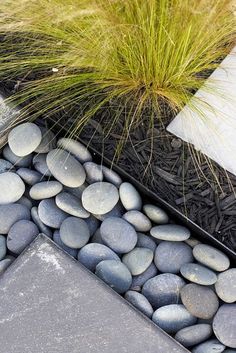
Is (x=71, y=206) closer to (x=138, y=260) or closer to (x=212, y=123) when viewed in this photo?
(x=138, y=260)

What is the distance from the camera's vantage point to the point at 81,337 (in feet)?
5.13

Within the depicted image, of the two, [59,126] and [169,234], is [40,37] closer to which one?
[59,126]

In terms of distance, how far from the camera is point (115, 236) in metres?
1.72

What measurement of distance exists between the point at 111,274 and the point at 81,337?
19cm

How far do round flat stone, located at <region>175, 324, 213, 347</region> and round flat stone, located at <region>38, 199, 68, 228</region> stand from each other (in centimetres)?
47

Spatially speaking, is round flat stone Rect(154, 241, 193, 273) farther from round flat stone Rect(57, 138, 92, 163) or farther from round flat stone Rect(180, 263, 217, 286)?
round flat stone Rect(57, 138, 92, 163)

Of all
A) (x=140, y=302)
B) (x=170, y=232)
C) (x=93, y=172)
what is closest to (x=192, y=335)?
(x=140, y=302)

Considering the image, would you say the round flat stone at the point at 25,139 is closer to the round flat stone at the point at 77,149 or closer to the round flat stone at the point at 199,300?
the round flat stone at the point at 77,149

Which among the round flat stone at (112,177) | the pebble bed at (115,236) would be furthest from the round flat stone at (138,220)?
the round flat stone at (112,177)

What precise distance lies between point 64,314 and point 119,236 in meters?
0.27

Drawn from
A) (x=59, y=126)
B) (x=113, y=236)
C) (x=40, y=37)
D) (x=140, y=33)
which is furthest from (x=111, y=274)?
(x=40, y=37)

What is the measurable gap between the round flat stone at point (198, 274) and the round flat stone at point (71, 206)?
13.0 inches

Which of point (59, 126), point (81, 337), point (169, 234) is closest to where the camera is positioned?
point (81, 337)

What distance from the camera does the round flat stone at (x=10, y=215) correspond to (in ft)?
5.83
